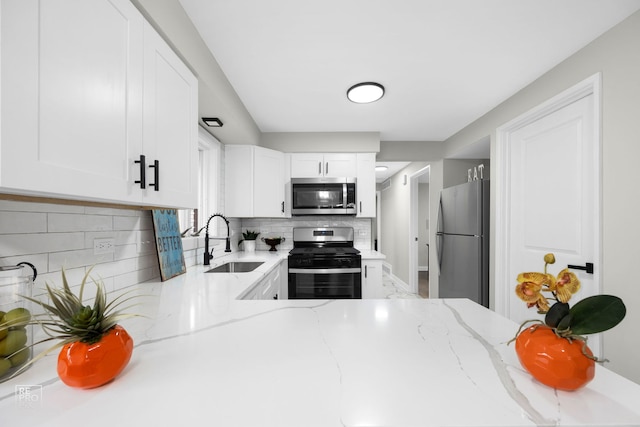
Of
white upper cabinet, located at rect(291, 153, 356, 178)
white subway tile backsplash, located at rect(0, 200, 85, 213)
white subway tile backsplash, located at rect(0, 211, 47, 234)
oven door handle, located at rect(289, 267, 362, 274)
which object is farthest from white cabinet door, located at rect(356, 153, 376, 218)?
white subway tile backsplash, located at rect(0, 211, 47, 234)

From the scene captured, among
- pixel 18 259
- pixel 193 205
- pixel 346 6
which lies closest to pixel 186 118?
pixel 193 205

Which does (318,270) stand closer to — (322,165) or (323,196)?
(323,196)

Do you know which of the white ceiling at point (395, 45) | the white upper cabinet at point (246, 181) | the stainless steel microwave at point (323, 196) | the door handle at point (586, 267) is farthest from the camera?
the stainless steel microwave at point (323, 196)

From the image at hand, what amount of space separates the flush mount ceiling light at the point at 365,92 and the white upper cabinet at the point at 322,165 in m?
0.99

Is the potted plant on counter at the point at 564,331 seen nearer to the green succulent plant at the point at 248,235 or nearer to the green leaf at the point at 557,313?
the green leaf at the point at 557,313

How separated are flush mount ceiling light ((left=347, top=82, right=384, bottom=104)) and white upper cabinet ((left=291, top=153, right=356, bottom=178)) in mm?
989

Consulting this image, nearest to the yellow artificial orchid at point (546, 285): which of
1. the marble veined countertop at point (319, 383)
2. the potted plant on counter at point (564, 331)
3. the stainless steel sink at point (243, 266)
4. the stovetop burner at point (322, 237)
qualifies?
the potted plant on counter at point (564, 331)

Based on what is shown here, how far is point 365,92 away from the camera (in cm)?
220

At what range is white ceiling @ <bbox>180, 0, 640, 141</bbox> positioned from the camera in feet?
4.56

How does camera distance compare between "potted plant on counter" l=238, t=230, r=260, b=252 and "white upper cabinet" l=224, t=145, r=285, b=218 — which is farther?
"potted plant on counter" l=238, t=230, r=260, b=252

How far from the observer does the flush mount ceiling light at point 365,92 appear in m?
2.13

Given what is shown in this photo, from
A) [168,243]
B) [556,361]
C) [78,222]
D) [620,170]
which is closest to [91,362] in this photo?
[78,222]

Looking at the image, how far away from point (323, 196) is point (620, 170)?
2.39 m

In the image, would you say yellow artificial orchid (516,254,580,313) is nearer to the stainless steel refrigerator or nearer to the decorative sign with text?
the decorative sign with text
